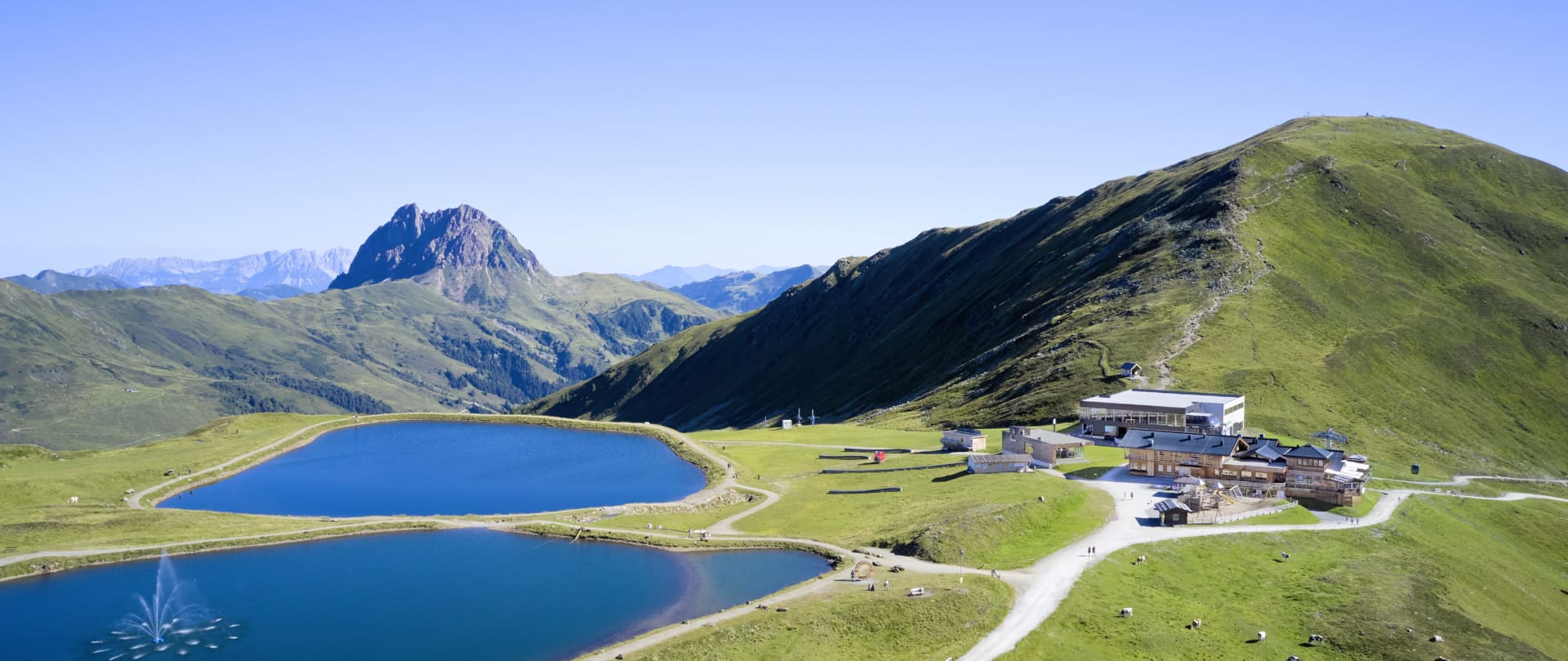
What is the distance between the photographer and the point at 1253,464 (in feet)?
356

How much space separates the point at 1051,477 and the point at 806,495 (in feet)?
93.4

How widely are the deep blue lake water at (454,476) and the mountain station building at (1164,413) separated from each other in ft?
180

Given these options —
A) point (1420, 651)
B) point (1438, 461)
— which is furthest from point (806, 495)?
point (1438, 461)

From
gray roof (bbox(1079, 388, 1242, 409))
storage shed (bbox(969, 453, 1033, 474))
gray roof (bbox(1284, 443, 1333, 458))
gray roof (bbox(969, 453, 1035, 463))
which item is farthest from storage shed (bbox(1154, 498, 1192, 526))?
gray roof (bbox(1079, 388, 1242, 409))

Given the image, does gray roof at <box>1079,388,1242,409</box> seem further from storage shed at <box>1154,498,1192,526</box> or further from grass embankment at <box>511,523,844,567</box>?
grass embankment at <box>511,523,844,567</box>

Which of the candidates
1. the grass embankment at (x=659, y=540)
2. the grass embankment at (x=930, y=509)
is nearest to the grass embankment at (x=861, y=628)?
the grass embankment at (x=930, y=509)

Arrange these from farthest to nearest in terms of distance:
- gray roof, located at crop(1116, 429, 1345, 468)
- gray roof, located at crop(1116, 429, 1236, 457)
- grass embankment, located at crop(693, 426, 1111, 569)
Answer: gray roof, located at crop(1116, 429, 1236, 457) < gray roof, located at crop(1116, 429, 1345, 468) < grass embankment, located at crop(693, 426, 1111, 569)

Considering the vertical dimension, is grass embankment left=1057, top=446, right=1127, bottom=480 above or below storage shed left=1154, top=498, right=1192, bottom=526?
above

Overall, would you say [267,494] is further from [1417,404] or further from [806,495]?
[1417,404]

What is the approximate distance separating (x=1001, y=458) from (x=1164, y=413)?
26.6m

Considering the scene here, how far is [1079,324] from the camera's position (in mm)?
181125

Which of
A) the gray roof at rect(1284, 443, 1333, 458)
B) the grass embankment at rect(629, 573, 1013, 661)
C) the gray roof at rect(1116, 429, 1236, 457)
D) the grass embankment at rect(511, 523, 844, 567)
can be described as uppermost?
the gray roof at rect(1116, 429, 1236, 457)

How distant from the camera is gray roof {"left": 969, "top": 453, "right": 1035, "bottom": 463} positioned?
382ft

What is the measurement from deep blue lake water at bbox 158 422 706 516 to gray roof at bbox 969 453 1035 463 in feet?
122
